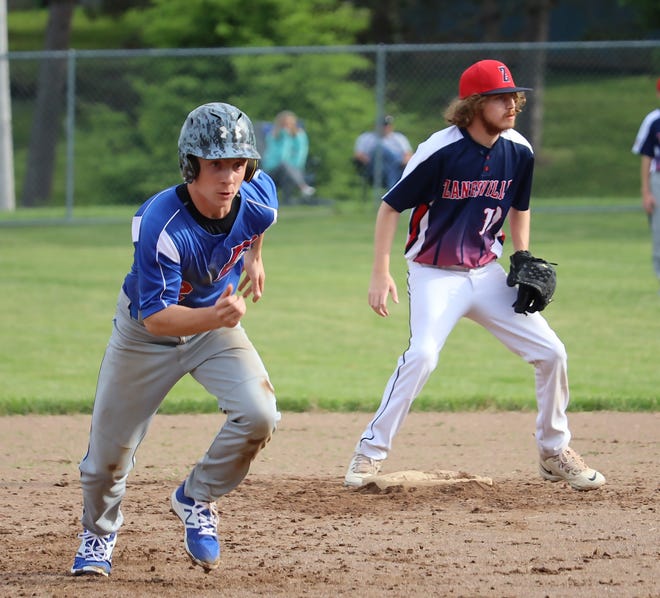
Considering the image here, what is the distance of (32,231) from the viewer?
18094 mm

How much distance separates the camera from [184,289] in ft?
15.1

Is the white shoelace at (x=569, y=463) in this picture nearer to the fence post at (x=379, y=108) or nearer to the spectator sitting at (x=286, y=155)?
the fence post at (x=379, y=108)

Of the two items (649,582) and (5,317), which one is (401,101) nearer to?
(5,317)

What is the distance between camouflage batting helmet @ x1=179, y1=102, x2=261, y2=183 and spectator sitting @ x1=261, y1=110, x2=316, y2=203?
15199 millimetres

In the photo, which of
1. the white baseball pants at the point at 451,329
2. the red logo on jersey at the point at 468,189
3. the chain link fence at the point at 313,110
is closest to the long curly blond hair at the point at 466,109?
the red logo on jersey at the point at 468,189

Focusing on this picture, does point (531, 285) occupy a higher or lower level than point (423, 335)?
higher

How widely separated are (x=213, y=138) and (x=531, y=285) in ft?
6.58

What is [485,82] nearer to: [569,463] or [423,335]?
[423,335]

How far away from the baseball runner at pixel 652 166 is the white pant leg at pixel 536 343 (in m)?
6.04

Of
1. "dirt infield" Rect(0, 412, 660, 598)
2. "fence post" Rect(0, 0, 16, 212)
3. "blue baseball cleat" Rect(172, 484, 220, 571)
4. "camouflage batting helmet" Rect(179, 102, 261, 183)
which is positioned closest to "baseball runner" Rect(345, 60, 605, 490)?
"dirt infield" Rect(0, 412, 660, 598)

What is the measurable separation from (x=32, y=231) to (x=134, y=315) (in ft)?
45.9

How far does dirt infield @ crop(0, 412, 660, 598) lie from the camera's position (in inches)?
178

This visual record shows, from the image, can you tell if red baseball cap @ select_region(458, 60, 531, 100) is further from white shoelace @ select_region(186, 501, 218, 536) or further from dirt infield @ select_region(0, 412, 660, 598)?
white shoelace @ select_region(186, 501, 218, 536)

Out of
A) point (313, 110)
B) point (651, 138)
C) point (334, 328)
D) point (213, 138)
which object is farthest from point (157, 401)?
point (313, 110)
